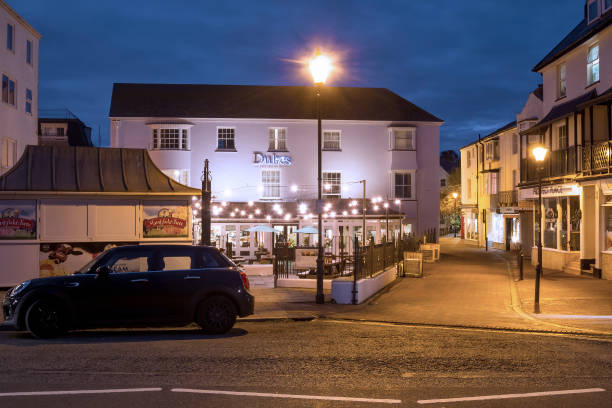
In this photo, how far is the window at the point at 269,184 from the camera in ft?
132

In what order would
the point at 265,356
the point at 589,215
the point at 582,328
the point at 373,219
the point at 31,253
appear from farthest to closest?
the point at 373,219 → the point at 589,215 → the point at 31,253 → the point at 582,328 → the point at 265,356

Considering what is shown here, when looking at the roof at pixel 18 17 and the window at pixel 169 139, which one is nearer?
Answer: the roof at pixel 18 17

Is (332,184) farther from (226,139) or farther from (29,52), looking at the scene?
(29,52)

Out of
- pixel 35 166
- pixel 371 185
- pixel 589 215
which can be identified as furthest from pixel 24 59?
pixel 589 215

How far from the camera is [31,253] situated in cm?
1680

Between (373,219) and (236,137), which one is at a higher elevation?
(236,137)

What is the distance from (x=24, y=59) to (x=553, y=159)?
93.1 feet

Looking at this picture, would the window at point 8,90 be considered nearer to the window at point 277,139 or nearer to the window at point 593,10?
the window at point 277,139

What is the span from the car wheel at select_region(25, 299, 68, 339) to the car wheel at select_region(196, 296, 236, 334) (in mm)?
2376

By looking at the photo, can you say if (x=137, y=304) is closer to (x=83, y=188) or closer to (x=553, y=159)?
(x=83, y=188)

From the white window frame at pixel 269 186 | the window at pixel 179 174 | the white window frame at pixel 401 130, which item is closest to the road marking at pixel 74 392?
the window at pixel 179 174

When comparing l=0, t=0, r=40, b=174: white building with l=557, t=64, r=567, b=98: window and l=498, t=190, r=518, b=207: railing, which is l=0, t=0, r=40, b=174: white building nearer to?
l=557, t=64, r=567, b=98: window

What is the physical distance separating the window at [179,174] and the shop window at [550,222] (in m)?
22.1

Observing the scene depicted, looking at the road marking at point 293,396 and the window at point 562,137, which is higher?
the window at point 562,137
